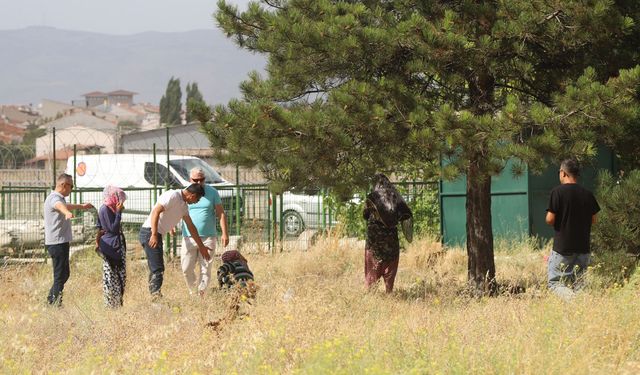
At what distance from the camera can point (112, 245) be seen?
10469 mm

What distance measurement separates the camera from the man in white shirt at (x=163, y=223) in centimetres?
1078

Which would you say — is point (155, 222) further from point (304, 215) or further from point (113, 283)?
point (304, 215)

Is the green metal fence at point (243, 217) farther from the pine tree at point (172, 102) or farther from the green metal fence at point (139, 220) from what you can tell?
the pine tree at point (172, 102)

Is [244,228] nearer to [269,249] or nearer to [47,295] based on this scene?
[269,249]

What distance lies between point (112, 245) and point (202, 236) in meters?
1.32

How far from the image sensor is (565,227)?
30.0 feet

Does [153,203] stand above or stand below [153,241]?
above

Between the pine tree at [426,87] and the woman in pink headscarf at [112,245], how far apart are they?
48.4 inches

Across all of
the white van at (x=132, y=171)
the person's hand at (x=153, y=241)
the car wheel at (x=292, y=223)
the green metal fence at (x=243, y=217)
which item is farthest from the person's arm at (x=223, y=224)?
the white van at (x=132, y=171)

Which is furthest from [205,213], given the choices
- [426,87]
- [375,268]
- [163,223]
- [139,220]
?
[139,220]

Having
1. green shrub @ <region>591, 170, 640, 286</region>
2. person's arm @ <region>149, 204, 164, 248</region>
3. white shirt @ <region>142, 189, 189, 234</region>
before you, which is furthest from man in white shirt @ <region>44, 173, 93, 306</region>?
green shrub @ <region>591, 170, 640, 286</region>

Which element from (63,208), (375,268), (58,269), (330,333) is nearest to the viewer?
(330,333)

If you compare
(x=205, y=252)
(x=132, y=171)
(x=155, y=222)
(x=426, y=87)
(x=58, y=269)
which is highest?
(x=426, y=87)

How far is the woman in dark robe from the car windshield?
9.00 metres
